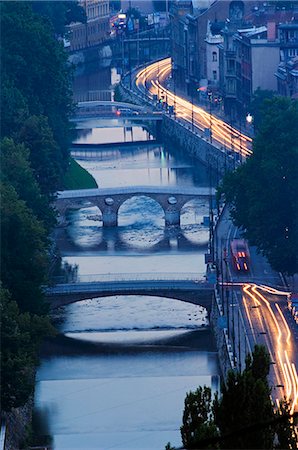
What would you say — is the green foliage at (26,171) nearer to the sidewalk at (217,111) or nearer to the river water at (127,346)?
the river water at (127,346)

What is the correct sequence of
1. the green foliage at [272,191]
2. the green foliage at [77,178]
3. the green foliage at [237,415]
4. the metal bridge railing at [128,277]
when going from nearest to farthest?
the green foliage at [237,415]
the metal bridge railing at [128,277]
the green foliage at [272,191]
the green foliage at [77,178]

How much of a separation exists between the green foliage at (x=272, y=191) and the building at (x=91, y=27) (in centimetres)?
6768

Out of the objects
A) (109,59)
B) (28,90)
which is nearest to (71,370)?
(28,90)

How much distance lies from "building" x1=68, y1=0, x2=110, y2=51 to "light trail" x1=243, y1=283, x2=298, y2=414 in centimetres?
7567

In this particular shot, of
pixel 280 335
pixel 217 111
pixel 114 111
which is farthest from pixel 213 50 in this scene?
pixel 280 335

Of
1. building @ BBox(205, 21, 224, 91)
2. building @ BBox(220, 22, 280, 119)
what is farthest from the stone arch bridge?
building @ BBox(205, 21, 224, 91)

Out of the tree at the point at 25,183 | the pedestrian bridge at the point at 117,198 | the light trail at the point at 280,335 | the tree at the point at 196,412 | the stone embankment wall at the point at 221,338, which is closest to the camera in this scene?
the tree at the point at 196,412

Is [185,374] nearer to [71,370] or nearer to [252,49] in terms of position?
[71,370]

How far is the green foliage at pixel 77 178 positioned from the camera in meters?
87.4

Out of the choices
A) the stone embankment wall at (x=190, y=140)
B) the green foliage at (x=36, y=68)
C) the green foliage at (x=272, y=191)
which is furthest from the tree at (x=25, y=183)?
the green foliage at (x=36, y=68)

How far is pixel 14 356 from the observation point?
50781 millimetres

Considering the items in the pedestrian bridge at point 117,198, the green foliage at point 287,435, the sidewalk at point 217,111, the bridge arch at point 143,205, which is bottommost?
the sidewalk at point 217,111

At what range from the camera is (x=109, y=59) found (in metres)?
142

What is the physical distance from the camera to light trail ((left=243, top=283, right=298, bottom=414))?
53.0 m
